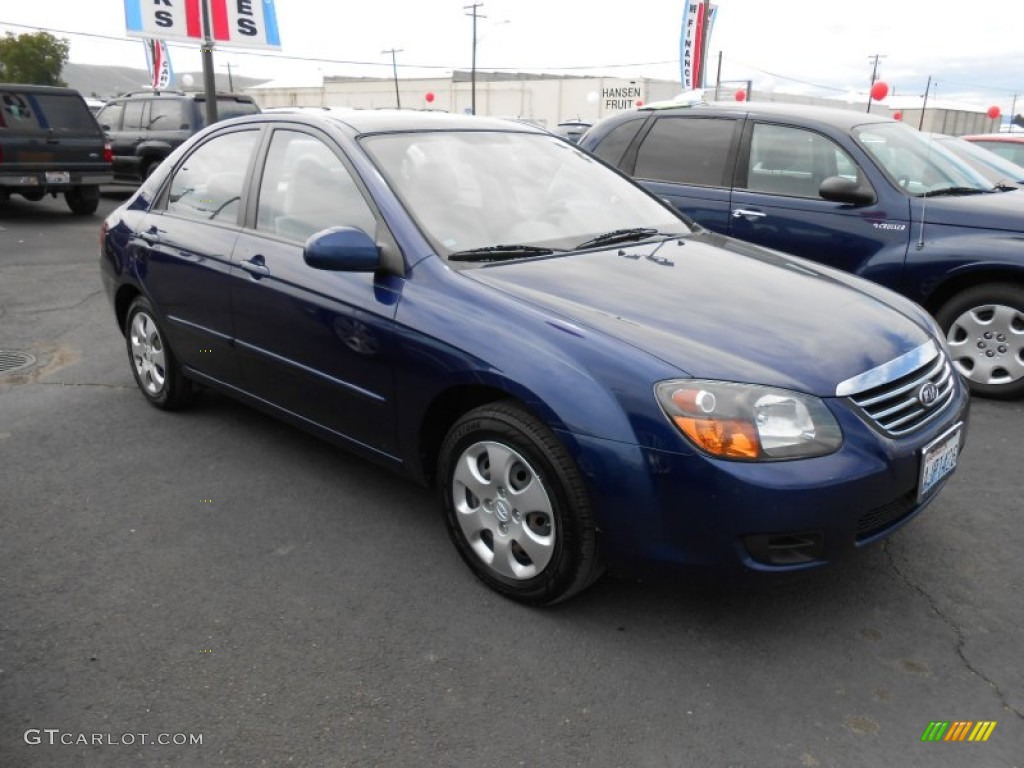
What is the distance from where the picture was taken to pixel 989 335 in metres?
4.92

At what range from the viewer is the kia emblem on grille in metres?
2.75

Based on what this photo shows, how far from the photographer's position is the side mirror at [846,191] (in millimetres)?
5082

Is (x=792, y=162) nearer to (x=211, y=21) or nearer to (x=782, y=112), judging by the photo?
(x=782, y=112)

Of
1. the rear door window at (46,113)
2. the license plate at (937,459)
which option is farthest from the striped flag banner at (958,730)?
the rear door window at (46,113)

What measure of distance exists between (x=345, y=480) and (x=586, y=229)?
1.57 metres

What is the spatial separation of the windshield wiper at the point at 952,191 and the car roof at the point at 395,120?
8.91 ft

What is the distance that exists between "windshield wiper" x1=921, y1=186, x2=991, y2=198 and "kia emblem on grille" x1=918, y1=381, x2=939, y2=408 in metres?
2.80

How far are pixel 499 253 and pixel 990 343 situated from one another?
11.0ft

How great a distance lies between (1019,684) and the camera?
8.18ft

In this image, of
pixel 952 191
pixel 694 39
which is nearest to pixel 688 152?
pixel 952 191

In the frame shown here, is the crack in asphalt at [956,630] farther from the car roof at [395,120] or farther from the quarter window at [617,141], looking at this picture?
the quarter window at [617,141]

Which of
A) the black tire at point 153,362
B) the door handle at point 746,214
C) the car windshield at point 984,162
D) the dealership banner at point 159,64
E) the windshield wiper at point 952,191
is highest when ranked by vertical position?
the dealership banner at point 159,64

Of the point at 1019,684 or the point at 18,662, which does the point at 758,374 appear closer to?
the point at 1019,684

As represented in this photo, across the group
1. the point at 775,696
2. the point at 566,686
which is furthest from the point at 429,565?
the point at 775,696
